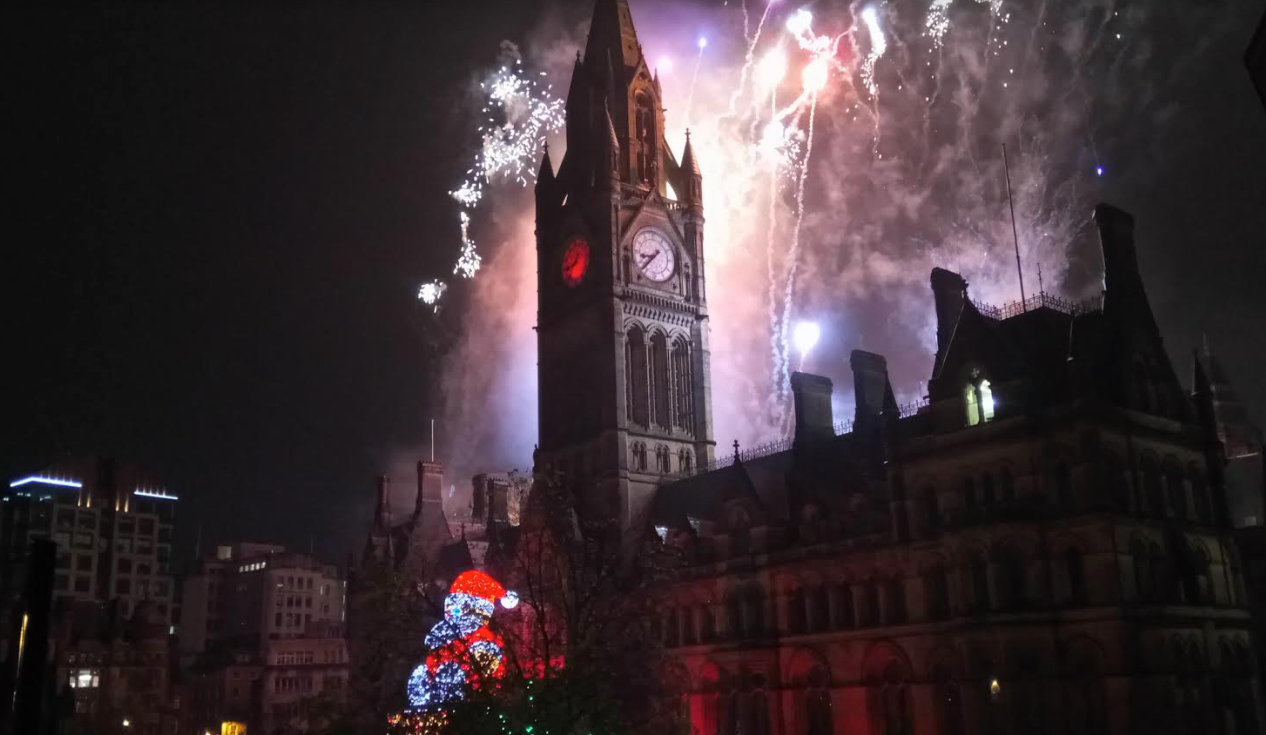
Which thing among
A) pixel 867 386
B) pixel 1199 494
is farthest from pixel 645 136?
pixel 1199 494

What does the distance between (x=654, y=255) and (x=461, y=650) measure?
152ft

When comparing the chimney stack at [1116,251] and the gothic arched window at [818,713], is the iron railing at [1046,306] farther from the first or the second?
the gothic arched window at [818,713]

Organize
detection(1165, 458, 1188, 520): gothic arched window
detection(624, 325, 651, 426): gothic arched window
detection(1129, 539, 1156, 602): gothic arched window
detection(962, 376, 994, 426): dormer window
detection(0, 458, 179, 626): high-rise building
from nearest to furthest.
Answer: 1. detection(1129, 539, 1156, 602): gothic arched window
2. detection(1165, 458, 1188, 520): gothic arched window
3. detection(962, 376, 994, 426): dormer window
4. detection(624, 325, 651, 426): gothic arched window
5. detection(0, 458, 179, 626): high-rise building

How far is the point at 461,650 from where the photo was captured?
3878cm

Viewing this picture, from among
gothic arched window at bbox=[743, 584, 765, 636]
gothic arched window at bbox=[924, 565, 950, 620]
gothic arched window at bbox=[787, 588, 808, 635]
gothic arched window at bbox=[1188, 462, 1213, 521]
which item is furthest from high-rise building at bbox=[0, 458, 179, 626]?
gothic arched window at bbox=[1188, 462, 1213, 521]

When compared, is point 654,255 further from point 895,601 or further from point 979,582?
point 979,582

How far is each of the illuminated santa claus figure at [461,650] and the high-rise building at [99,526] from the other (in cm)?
8682

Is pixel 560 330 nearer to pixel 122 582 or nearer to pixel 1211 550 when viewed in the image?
pixel 1211 550

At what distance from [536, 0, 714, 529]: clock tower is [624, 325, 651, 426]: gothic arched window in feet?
0.30

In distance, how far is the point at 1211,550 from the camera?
47750mm

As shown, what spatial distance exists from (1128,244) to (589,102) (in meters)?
45.0

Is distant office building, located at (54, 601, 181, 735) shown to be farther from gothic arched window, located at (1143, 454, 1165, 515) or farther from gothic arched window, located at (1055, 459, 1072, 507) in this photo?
gothic arched window, located at (1143, 454, 1165, 515)

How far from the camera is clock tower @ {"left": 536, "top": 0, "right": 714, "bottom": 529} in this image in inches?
3014

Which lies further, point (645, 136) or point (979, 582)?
point (645, 136)
